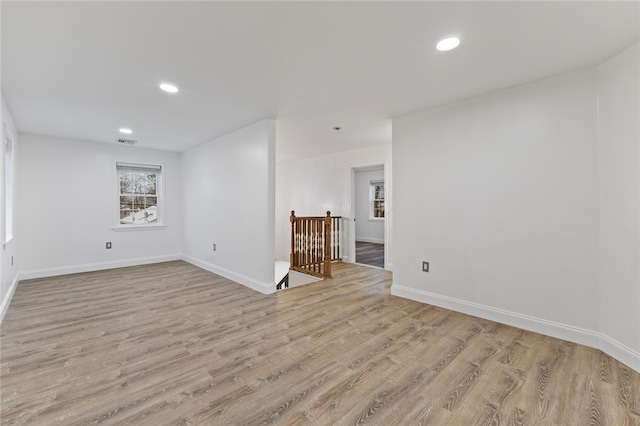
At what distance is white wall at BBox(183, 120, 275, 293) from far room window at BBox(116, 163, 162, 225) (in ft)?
2.24

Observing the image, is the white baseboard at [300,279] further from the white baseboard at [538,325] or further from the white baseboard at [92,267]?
the white baseboard at [92,267]

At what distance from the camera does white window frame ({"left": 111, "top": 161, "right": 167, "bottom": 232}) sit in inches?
215

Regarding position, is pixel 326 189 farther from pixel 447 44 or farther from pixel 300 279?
pixel 447 44

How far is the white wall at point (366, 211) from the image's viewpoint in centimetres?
899

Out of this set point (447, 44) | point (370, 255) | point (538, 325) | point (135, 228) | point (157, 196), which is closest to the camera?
point (447, 44)

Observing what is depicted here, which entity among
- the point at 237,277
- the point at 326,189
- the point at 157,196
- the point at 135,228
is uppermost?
the point at 326,189

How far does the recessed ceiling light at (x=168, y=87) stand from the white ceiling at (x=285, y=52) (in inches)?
3.0

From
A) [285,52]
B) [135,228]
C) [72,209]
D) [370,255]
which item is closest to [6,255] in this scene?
[72,209]

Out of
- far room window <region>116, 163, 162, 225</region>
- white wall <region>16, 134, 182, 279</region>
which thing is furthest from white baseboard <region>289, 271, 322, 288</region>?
far room window <region>116, 163, 162, 225</region>

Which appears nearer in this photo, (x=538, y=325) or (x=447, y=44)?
(x=447, y=44)

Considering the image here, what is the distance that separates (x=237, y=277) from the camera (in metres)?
4.41

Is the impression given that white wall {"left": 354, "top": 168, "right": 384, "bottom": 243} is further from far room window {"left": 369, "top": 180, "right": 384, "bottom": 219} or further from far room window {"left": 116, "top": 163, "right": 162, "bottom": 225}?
far room window {"left": 116, "top": 163, "right": 162, "bottom": 225}

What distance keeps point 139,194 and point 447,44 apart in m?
6.05

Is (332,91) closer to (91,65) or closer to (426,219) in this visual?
(426,219)
